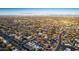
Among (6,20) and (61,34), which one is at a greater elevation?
(6,20)

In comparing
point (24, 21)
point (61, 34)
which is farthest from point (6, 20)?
point (61, 34)
